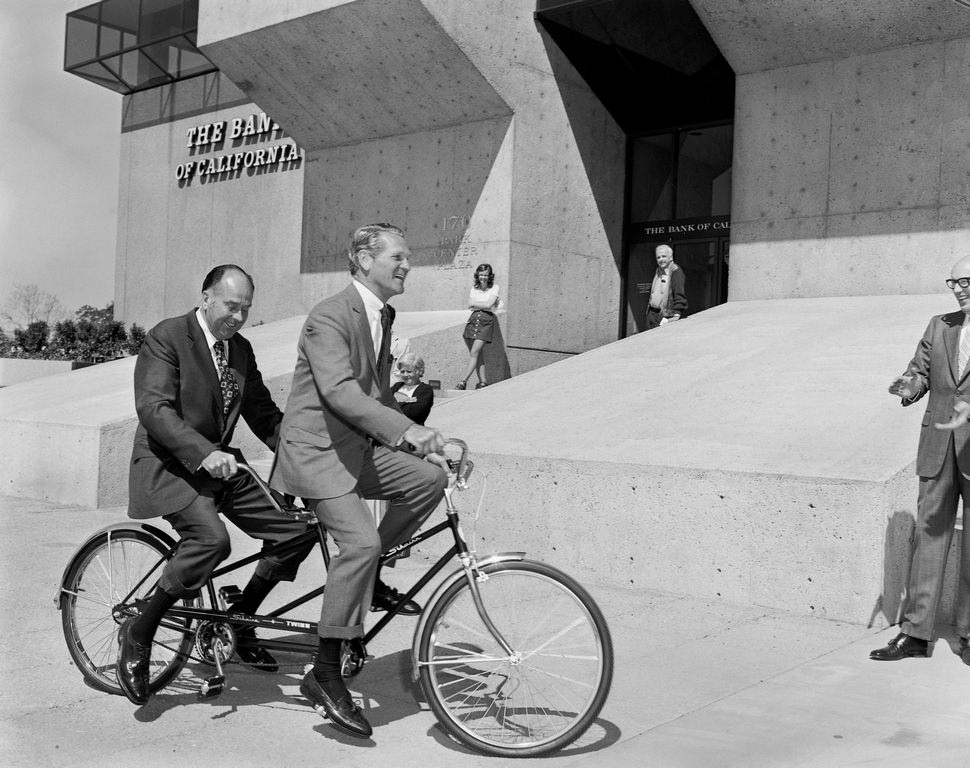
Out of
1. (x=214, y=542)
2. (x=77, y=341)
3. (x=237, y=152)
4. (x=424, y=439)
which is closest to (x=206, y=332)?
(x=214, y=542)

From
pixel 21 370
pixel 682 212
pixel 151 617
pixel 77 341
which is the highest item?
pixel 682 212

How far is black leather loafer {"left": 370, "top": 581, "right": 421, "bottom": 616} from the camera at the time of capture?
4164 mm

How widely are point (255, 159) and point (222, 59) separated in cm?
683

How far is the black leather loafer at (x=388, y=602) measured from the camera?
4164 millimetres

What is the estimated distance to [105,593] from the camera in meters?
4.51

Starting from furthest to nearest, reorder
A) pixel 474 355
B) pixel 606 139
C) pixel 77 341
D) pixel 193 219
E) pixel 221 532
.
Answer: pixel 77 341 < pixel 193 219 < pixel 606 139 < pixel 474 355 < pixel 221 532

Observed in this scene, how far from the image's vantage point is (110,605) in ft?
14.7

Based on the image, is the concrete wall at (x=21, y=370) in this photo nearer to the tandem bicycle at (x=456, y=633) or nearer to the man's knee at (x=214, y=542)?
the tandem bicycle at (x=456, y=633)

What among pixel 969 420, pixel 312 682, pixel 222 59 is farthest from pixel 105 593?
pixel 222 59

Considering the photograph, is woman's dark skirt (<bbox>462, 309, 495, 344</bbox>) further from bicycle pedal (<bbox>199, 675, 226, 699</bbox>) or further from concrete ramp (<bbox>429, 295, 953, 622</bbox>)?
bicycle pedal (<bbox>199, 675, 226, 699</bbox>)

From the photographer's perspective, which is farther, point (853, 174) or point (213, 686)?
Answer: point (853, 174)

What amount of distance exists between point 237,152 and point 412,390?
17.6 meters

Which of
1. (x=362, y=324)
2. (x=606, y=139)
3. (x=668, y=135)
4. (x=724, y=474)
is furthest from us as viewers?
(x=668, y=135)

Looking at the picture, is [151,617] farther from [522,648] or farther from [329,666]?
[522,648]
